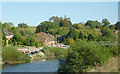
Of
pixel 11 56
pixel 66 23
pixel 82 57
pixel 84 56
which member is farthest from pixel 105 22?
pixel 82 57

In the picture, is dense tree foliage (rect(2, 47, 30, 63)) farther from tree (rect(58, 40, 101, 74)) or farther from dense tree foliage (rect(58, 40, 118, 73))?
tree (rect(58, 40, 101, 74))

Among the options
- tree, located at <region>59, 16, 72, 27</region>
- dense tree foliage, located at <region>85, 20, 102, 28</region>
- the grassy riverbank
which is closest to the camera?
the grassy riverbank

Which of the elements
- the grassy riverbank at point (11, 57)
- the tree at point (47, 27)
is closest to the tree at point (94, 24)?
the tree at point (47, 27)

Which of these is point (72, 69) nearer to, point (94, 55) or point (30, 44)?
point (94, 55)

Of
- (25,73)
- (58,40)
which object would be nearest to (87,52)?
(25,73)

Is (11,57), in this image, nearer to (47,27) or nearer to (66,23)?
(47,27)

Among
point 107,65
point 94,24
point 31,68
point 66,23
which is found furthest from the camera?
point 66,23

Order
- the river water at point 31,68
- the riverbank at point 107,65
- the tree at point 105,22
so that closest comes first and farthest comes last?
the riverbank at point 107,65 < the river water at point 31,68 < the tree at point 105,22

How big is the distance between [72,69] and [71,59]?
3.65ft

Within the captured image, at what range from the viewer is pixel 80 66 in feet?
65.1

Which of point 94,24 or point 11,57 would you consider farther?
point 94,24

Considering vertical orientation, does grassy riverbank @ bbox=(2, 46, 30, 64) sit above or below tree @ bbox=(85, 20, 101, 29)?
below

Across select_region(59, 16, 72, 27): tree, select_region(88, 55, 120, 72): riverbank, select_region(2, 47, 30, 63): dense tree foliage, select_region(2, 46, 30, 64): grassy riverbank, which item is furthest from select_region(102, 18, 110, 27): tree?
select_region(88, 55, 120, 72): riverbank

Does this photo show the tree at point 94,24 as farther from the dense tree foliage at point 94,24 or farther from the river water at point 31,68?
the river water at point 31,68
